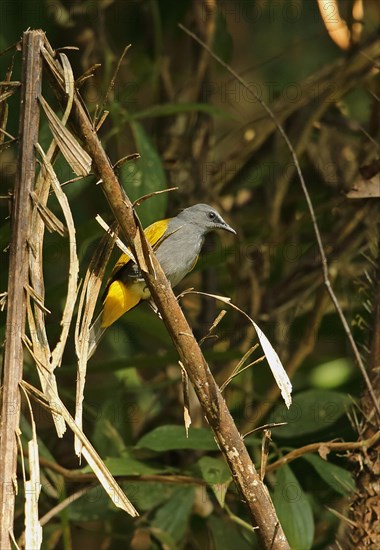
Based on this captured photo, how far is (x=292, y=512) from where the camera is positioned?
2666 millimetres

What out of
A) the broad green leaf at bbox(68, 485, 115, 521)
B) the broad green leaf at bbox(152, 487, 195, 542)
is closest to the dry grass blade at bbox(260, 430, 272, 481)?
the broad green leaf at bbox(152, 487, 195, 542)

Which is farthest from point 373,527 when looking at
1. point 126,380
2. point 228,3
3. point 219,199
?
point 228,3

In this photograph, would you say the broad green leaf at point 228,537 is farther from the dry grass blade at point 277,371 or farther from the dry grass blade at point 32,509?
the dry grass blade at point 32,509

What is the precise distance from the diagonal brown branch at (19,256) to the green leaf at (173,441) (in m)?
1.36

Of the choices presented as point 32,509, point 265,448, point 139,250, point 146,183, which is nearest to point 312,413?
point 146,183

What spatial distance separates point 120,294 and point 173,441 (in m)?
0.51

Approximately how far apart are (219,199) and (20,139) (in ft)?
8.30

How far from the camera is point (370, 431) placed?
2.34 metres

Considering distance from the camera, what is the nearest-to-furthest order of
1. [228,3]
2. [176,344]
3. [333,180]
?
[176,344]
[333,180]
[228,3]

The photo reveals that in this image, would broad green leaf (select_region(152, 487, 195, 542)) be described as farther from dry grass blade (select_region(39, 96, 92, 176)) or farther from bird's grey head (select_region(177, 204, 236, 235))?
dry grass blade (select_region(39, 96, 92, 176))

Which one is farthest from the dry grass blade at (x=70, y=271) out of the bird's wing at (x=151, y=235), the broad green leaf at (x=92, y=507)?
the broad green leaf at (x=92, y=507)

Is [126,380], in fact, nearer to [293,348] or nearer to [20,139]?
[293,348]

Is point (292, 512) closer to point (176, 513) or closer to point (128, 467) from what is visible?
point (128, 467)

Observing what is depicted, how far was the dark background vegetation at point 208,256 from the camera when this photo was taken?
3189 millimetres
